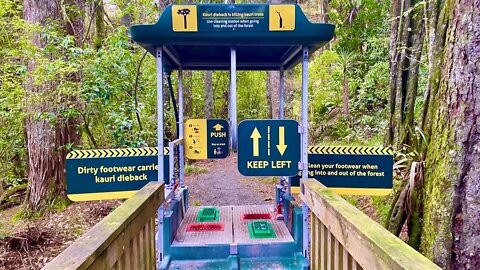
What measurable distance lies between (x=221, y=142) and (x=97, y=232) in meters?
3.07

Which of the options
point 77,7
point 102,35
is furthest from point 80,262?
point 102,35

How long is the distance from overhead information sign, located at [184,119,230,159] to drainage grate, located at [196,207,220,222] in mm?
658

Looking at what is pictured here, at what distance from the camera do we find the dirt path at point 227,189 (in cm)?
646

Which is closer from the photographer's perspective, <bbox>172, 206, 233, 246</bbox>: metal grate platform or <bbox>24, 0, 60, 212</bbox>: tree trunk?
<bbox>172, 206, 233, 246</bbox>: metal grate platform

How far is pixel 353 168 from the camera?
3375 millimetres

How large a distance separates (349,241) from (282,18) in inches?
77.0

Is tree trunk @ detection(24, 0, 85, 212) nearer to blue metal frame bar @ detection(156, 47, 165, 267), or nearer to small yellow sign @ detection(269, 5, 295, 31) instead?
blue metal frame bar @ detection(156, 47, 165, 267)

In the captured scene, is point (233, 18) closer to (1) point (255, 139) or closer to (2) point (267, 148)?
(1) point (255, 139)

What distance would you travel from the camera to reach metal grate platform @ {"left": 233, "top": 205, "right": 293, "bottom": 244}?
330cm

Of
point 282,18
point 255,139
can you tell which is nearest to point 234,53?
Answer: point 282,18

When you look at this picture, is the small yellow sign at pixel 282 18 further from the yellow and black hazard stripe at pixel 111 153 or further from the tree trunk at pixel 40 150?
the tree trunk at pixel 40 150

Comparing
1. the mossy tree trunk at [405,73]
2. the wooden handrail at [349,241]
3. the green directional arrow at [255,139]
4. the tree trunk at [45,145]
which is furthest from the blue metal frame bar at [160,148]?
the mossy tree trunk at [405,73]

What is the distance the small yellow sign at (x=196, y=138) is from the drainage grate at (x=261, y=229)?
1.14m

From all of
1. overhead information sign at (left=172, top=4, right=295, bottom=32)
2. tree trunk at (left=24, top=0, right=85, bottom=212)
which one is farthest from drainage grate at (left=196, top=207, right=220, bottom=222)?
tree trunk at (left=24, top=0, right=85, bottom=212)
